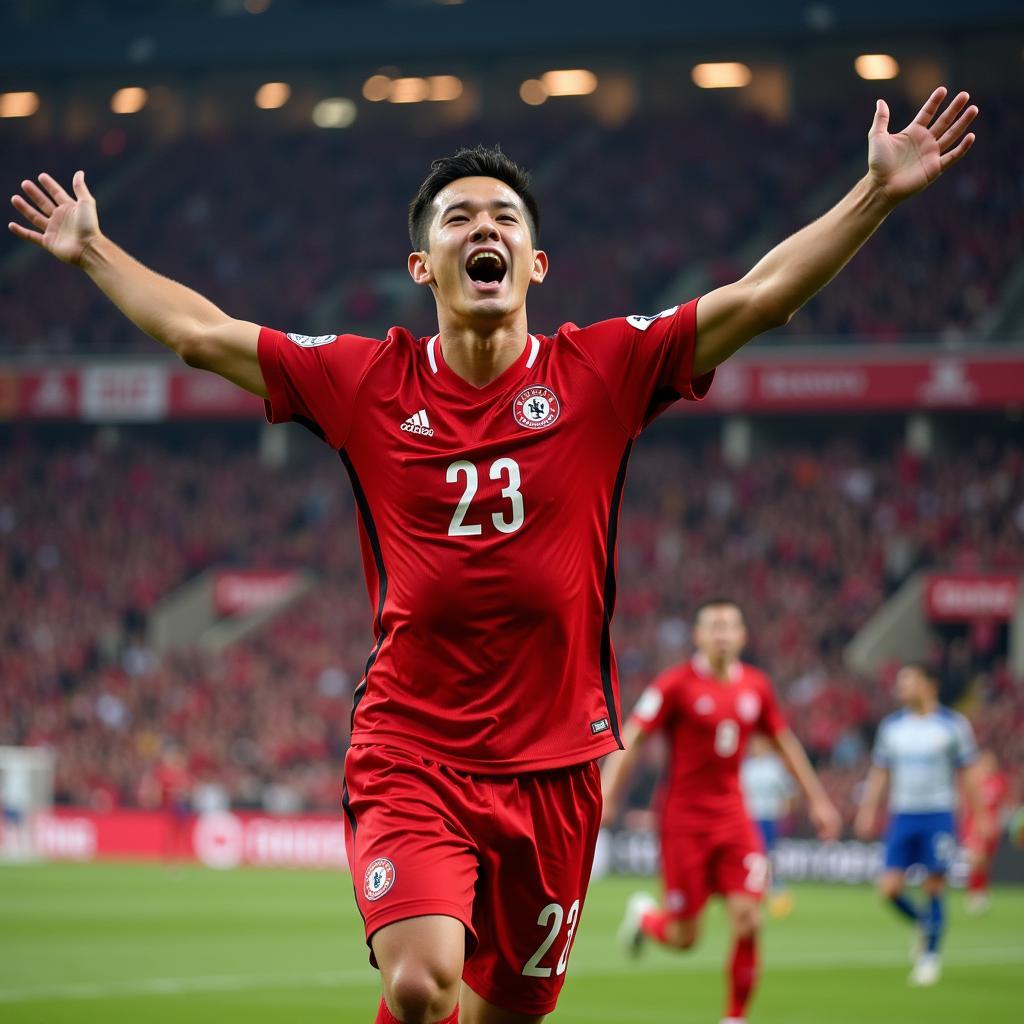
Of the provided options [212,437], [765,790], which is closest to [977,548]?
[765,790]

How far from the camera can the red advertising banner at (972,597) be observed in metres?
31.0

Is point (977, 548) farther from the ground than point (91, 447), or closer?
closer

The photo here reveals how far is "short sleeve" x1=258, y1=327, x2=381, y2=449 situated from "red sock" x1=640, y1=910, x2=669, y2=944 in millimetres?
7178

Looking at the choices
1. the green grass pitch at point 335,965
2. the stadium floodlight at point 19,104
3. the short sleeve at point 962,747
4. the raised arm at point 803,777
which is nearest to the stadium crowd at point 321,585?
the green grass pitch at point 335,965

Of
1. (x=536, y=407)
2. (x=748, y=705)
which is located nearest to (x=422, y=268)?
(x=536, y=407)

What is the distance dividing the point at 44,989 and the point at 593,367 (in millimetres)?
8735

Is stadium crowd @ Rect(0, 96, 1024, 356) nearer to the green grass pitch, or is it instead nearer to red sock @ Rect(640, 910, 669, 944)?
the green grass pitch

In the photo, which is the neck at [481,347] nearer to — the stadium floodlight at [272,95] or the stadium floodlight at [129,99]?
the stadium floodlight at [272,95]

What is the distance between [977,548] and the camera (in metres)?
32.3

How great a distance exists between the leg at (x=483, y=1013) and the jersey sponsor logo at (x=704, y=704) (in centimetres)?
636

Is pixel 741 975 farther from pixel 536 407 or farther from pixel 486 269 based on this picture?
pixel 486 269

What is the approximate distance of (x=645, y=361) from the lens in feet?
17.3

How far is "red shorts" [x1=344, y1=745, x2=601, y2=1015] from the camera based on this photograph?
4984 millimetres

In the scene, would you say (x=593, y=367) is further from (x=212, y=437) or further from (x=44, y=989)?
(x=212, y=437)
